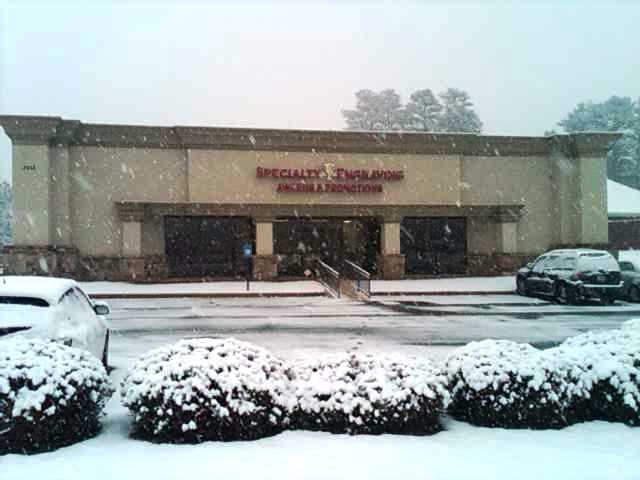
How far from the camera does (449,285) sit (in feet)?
97.7

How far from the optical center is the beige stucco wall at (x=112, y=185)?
31.0 metres

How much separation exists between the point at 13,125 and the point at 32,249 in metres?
5.66

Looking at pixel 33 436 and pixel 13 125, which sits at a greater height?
pixel 13 125

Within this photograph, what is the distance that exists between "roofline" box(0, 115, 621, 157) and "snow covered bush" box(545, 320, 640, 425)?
26.6 m

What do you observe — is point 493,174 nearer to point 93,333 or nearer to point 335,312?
A: point 335,312

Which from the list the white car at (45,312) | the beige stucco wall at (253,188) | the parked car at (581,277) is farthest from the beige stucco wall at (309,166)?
the white car at (45,312)

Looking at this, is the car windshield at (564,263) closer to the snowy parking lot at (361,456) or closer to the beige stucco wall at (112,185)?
the snowy parking lot at (361,456)

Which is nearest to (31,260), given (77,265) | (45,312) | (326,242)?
(77,265)

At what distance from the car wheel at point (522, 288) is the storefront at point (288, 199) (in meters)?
8.08

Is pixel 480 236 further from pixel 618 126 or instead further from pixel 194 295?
pixel 618 126

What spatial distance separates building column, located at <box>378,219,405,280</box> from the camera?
33188mm

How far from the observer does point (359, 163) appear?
33406 millimetres

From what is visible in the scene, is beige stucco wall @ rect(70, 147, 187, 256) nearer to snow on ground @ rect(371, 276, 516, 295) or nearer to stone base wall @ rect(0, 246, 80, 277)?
stone base wall @ rect(0, 246, 80, 277)

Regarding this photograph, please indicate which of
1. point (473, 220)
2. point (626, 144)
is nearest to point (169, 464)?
point (473, 220)
